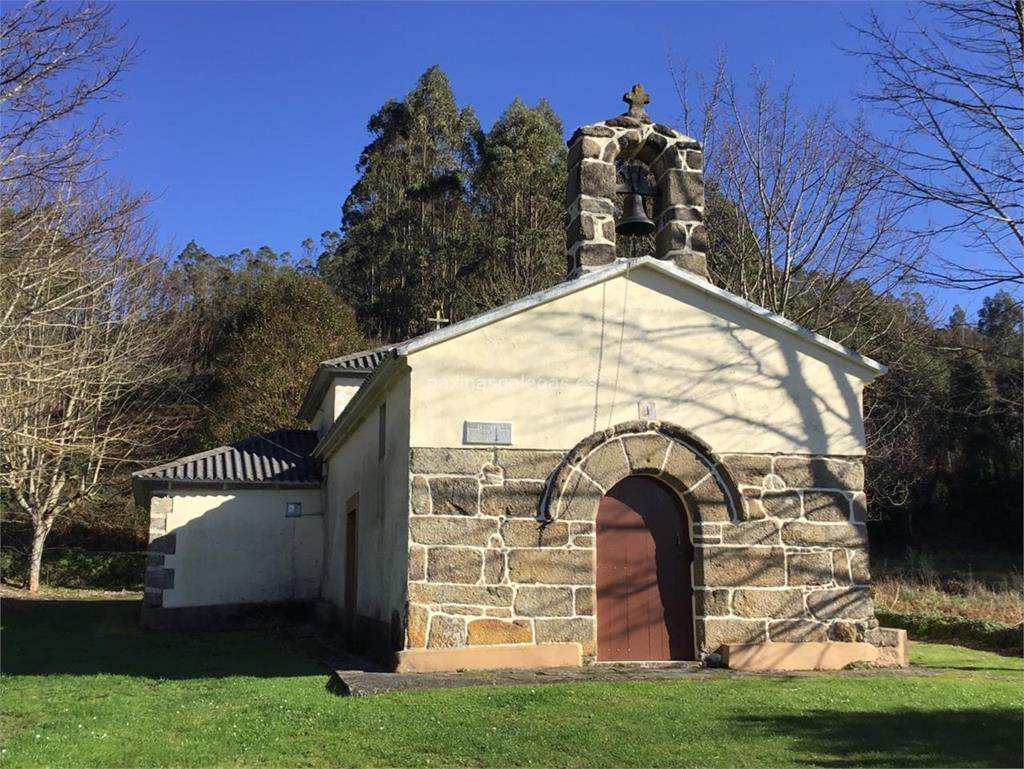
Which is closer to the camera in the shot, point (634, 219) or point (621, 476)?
point (621, 476)

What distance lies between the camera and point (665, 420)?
9.40m

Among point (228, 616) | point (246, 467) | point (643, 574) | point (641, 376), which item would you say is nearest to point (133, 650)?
point (228, 616)

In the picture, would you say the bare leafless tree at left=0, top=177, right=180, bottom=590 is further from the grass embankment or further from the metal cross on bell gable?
the grass embankment

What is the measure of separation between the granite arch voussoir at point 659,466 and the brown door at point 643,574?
0.27 meters

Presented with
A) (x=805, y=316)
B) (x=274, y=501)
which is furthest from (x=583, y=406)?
(x=805, y=316)

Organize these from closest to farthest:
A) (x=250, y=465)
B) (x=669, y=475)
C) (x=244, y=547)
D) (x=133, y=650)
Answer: (x=669, y=475) < (x=133, y=650) < (x=244, y=547) < (x=250, y=465)

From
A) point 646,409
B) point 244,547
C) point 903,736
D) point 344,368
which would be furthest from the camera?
point 344,368

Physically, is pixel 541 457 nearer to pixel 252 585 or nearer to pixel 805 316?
pixel 252 585

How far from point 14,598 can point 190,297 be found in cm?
1694

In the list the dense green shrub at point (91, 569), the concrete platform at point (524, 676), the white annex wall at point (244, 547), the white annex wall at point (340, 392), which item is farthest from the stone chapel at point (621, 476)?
the dense green shrub at point (91, 569)

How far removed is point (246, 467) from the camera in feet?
53.9

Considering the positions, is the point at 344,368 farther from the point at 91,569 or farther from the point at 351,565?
the point at 91,569

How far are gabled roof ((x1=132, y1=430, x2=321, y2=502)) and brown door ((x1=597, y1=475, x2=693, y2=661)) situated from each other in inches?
336

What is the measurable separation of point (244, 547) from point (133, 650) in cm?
416
